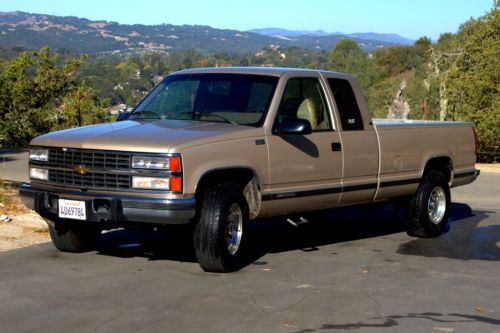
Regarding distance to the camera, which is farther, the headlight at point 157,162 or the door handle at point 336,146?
the door handle at point 336,146

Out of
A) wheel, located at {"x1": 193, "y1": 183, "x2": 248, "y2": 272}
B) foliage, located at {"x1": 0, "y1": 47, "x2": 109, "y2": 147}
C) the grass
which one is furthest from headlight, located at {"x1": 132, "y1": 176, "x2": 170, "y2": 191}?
foliage, located at {"x1": 0, "y1": 47, "x2": 109, "y2": 147}

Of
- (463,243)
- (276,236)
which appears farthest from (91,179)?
(463,243)

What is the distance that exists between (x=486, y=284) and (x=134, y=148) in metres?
3.34

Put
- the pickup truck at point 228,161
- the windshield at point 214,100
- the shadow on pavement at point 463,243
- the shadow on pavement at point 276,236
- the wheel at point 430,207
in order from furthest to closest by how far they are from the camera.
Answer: the wheel at point 430,207 < the shadow on pavement at point 463,243 < the shadow on pavement at point 276,236 < the windshield at point 214,100 < the pickup truck at point 228,161

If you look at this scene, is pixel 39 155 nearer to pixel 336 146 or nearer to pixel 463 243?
pixel 336 146

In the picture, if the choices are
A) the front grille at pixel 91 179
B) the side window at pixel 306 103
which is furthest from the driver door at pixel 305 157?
the front grille at pixel 91 179

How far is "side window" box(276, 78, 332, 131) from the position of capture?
28.1ft

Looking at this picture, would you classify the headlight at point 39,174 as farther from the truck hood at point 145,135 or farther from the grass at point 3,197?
the grass at point 3,197

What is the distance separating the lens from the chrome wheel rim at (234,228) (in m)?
7.77

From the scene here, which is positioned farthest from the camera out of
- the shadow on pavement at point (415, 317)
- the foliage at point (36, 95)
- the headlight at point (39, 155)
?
the foliage at point (36, 95)

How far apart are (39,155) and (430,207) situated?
488 cm

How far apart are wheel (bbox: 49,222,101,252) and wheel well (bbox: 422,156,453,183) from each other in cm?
431

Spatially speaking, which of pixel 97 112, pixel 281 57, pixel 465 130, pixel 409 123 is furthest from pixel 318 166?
pixel 281 57

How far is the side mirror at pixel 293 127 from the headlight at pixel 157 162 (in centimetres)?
135
